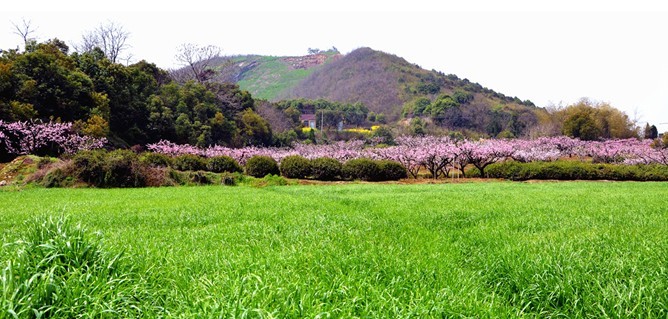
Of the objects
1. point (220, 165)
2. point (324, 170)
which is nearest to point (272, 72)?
point (220, 165)

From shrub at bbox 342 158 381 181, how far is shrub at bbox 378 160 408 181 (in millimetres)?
342

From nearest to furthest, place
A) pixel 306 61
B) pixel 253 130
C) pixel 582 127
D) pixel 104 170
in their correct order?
pixel 104 170 → pixel 253 130 → pixel 582 127 → pixel 306 61

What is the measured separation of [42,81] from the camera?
27875 mm

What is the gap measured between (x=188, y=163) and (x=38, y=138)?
941 centimetres

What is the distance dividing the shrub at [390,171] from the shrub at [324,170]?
3.09m

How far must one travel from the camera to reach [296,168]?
26547 mm

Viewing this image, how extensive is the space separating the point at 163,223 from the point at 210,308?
4855mm

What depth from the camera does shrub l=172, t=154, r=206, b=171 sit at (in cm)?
2597

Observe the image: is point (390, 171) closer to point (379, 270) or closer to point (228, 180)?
point (228, 180)

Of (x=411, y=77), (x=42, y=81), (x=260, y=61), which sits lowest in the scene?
(x=42, y=81)

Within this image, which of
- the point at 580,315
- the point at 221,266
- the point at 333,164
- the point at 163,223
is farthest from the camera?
the point at 333,164

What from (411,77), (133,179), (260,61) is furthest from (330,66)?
(133,179)

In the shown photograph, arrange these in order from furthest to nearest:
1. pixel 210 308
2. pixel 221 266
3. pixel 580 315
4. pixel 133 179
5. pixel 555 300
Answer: pixel 133 179
pixel 221 266
pixel 555 300
pixel 580 315
pixel 210 308

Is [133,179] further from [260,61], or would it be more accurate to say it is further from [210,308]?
[260,61]
